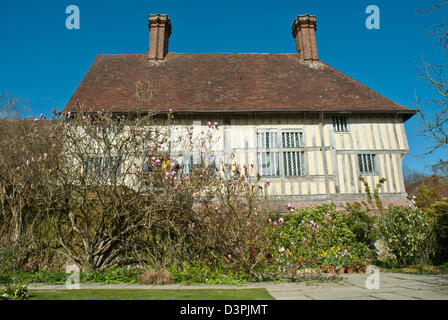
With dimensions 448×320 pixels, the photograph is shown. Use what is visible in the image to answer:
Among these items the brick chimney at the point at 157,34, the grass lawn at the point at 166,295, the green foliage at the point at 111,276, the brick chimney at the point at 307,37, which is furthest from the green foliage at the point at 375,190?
the brick chimney at the point at 157,34

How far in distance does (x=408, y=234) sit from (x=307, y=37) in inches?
414

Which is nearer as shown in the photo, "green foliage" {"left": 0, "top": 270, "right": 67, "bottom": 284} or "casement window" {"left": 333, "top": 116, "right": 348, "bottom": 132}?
"green foliage" {"left": 0, "top": 270, "right": 67, "bottom": 284}

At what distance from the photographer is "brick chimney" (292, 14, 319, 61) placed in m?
13.3

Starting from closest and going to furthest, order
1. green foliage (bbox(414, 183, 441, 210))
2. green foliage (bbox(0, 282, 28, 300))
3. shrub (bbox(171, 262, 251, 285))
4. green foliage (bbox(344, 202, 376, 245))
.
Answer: green foliage (bbox(0, 282, 28, 300)) → shrub (bbox(171, 262, 251, 285)) → green foliage (bbox(344, 202, 376, 245)) → green foliage (bbox(414, 183, 441, 210))

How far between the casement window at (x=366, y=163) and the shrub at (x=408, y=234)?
339 cm

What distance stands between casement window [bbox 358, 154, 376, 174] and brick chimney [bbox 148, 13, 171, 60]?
33.2 feet

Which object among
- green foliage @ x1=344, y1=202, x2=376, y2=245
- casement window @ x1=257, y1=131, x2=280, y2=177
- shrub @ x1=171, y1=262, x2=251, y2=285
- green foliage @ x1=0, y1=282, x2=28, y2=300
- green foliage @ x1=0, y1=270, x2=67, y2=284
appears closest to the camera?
green foliage @ x1=0, y1=282, x2=28, y2=300

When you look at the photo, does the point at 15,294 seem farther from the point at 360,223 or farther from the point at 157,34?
the point at 157,34

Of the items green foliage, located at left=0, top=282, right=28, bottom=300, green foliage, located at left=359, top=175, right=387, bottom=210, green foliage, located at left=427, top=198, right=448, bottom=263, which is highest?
green foliage, located at left=359, top=175, right=387, bottom=210

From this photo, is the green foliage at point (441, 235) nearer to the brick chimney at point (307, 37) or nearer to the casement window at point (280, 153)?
the casement window at point (280, 153)

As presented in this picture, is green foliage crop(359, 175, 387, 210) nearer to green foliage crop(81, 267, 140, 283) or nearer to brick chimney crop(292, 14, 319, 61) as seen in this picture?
brick chimney crop(292, 14, 319, 61)

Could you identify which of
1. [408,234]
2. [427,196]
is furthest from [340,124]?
[427,196]

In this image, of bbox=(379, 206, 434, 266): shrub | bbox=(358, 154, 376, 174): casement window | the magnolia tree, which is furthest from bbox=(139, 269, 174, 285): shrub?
bbox=(358, 154, 376, 174): casement window
